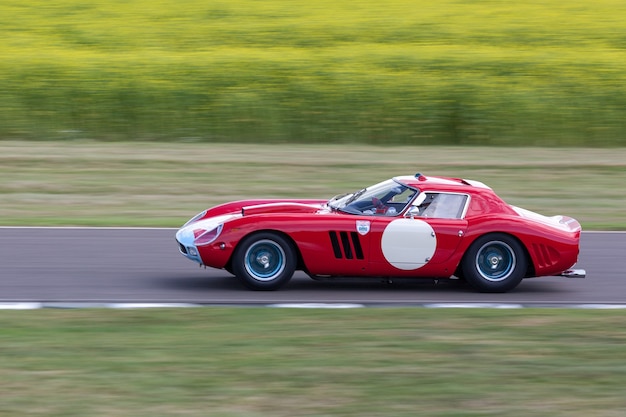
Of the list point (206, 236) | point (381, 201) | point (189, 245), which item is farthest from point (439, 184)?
point (189, 245)

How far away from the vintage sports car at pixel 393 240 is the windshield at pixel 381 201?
1 centimetres

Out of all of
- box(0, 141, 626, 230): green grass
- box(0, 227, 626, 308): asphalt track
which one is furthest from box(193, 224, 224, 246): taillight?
box(0, 141, 626, 230): green grass

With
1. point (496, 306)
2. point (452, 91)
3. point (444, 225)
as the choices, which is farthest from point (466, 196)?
point (452, 91)

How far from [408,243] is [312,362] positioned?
114 inches

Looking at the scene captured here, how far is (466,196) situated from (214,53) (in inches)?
709

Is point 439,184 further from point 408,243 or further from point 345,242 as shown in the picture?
point 345,242

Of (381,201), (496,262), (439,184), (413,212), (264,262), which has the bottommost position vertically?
(496,262)

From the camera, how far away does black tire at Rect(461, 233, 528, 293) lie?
376 inches

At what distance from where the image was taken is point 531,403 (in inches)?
233

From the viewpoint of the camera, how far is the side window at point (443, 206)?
376 inches

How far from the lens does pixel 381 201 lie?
9.66 metres

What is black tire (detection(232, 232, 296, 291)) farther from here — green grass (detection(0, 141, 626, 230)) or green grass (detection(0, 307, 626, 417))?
green grass (detection(0, 141, 626, 230))

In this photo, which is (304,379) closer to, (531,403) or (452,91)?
(531,403)

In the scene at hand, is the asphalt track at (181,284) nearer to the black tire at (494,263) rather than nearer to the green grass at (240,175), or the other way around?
the black tire at (494,263)
